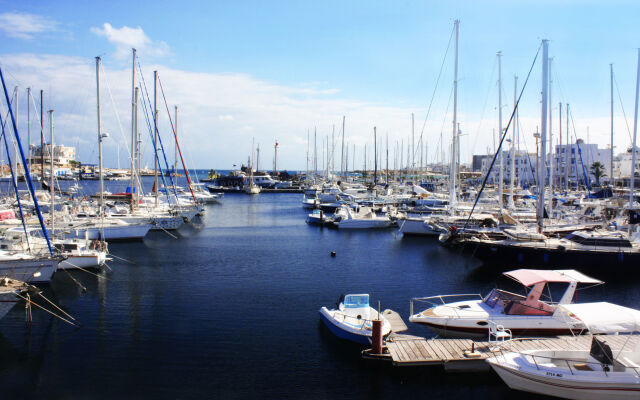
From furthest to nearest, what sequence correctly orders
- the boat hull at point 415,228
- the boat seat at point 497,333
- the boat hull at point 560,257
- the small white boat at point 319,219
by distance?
the small white boat at point 319,219, the boat hull at point 415,228, the boat hull at point 560,257, the boat seat at point 497,333

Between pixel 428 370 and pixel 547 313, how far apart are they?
21.5 ft

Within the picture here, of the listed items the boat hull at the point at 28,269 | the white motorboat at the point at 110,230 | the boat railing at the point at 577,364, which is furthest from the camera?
the white motorboat at the point at 110,230

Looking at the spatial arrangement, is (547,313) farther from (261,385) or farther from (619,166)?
(619,166)

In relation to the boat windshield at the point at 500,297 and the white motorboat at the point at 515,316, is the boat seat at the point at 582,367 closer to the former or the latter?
the white motorboat at the point at 515,316

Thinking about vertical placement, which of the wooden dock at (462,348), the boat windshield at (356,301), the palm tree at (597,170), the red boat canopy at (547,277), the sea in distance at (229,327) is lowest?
the sea in distance at (229,327)

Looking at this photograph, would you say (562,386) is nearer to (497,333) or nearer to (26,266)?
(497,333)

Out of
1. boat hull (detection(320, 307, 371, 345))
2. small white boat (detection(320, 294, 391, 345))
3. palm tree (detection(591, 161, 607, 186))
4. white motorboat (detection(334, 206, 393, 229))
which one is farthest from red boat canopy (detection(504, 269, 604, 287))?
palm tree (detection(591, 161, 607, 186))

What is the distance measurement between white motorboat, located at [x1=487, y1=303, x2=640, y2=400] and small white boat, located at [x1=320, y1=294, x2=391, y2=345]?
5341 mm

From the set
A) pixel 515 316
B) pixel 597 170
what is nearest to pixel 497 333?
pixel 515 316

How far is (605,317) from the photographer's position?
16234 millimetres

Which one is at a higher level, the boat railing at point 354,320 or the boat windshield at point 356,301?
the boat windshield at point 356,301

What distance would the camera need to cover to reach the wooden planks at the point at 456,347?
17172 mm

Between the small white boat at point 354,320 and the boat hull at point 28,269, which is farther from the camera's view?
the boat hull at point 28,269

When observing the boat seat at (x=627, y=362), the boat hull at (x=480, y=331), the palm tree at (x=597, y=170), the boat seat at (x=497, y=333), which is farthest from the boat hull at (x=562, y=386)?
the palm tree at (x=597, y=170)
